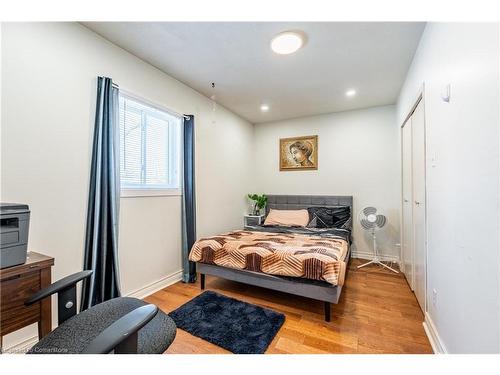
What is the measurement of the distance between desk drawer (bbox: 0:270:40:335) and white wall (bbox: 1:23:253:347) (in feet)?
2.11

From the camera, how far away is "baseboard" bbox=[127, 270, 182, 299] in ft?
8.03

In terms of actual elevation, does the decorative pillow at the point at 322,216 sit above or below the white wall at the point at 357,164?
below

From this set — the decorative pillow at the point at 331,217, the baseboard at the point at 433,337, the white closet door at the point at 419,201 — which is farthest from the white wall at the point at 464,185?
the decorative pillow at the point at 331,217

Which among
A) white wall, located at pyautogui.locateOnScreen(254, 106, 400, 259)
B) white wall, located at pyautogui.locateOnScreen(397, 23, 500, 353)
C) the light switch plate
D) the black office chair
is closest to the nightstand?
white wall, located at pyautogui.locateOnScreen(254, 106, 400, 259)

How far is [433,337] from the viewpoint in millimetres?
1699

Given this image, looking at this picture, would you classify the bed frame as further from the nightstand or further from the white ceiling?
the white ceiling

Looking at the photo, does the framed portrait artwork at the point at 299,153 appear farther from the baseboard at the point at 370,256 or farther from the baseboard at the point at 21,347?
the baseboard at the point at 21,347

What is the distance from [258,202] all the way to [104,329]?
3567mm

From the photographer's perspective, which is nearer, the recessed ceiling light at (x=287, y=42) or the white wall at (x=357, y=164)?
the recessed ceiling light at (x=287, y=42)

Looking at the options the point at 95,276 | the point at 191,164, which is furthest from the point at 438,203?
the point at 95,276

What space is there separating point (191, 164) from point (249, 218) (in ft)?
5.98

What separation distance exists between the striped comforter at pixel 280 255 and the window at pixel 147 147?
3.25 ft

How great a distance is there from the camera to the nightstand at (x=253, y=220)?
14.0ft

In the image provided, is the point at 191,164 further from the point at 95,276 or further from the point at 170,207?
the point at 95,276
